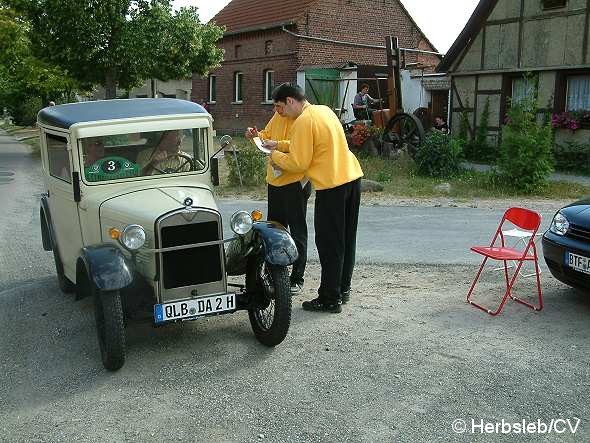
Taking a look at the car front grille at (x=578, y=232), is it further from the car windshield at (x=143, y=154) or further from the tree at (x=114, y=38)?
the tree at (x=114, y=38)

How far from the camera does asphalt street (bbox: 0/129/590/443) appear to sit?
3.66 metres

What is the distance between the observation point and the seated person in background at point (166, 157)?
17.5 ft

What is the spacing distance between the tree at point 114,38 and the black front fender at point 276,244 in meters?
16.5

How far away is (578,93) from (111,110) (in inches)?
615

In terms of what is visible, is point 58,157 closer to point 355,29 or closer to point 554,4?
point 554,4

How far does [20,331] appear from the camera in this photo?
536cm

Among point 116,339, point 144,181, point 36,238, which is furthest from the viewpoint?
point 36,238

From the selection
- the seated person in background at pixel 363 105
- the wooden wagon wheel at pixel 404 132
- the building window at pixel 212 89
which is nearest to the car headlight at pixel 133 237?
the wooden wagon wheel at pixel 404 132

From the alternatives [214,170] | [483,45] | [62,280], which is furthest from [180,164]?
[483,45]

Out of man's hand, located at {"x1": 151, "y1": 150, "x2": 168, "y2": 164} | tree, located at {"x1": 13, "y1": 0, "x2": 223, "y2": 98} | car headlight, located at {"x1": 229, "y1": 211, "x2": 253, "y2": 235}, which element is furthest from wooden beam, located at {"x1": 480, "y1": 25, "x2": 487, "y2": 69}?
car headlight, located at {"x1": 229, "y1": 211, "x2": 253, "y2": 235}

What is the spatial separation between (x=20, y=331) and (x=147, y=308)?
1455 mm

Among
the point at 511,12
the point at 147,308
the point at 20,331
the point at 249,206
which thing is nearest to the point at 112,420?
the point at 147,308

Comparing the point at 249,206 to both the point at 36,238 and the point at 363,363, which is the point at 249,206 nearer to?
the point at 36,238

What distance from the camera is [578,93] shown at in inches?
702
